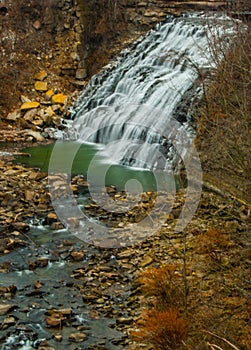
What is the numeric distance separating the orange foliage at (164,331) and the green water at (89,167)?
5486mm

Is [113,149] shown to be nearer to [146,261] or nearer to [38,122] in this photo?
[38,122]

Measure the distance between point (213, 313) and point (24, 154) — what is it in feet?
31.4

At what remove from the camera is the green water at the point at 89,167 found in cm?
1121

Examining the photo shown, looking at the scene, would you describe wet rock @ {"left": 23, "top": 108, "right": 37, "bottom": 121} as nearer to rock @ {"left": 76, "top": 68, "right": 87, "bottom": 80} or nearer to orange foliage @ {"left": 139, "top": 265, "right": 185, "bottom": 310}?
rock @ {"left": 76, "top": 68, "right": 87, "bottom": 80}

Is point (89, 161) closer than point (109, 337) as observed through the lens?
No

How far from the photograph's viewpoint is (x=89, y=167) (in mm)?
12609

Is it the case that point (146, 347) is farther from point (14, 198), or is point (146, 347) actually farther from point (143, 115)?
point (143, 115)

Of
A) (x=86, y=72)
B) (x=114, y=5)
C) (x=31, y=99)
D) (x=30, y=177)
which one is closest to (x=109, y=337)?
(x=30, y=177)

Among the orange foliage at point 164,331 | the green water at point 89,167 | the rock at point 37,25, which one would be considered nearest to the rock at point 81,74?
the rock at point 37,25

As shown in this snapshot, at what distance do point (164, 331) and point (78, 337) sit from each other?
3.70 ft

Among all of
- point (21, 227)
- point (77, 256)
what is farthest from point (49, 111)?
point (77, 256)

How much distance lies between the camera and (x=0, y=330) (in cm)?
563

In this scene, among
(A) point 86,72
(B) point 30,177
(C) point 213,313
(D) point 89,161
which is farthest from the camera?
(A) point 86,72

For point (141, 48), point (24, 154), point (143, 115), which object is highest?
point (141, 48)
